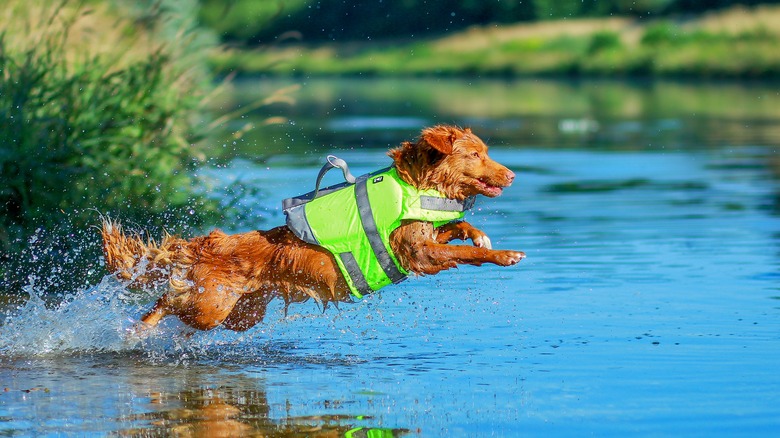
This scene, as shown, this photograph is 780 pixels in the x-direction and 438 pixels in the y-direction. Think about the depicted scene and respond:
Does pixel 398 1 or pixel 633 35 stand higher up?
pixel 398 1

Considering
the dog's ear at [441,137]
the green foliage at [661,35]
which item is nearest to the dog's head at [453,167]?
the dog's ear at [441,137]

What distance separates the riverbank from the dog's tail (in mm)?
32102

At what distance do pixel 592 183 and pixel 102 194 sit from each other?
8.42 m

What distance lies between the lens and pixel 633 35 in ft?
194

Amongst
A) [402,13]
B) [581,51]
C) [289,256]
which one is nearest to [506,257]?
[289,256]

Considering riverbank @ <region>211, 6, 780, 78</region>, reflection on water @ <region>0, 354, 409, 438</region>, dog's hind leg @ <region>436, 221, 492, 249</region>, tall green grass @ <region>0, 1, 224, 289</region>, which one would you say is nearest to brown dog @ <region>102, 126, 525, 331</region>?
dog's hind leg @ <region>436, 221, 492, 249</region>

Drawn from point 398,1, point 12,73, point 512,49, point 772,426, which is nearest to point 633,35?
point 512,49

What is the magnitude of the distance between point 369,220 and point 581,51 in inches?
1957

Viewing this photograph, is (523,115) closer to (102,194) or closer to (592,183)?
(592,183)

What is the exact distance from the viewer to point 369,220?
8352 millimetres

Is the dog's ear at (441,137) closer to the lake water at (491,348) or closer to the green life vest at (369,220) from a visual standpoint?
the green life vest at (369,220)

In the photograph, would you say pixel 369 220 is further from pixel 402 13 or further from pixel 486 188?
pixel 402 13

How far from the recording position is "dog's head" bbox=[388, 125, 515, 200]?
27.2 feet

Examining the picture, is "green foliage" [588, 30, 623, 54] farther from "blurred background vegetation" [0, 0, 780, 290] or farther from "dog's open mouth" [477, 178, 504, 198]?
"dog's open mouth" [477, 178, 504, 198]
